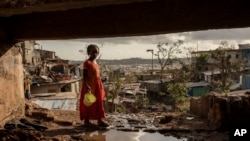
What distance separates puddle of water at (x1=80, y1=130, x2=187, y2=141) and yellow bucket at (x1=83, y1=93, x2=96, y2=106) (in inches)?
27.5

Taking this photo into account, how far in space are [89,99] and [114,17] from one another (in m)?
2.05

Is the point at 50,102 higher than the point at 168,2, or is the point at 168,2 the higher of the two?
the point at 168,2

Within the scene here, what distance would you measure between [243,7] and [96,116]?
3545 millimetres

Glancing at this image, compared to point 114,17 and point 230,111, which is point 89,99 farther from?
point 230,111

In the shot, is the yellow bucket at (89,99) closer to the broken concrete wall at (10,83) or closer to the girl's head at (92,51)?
the girl's head at (92,51)

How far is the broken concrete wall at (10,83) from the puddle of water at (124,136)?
1.50 metres

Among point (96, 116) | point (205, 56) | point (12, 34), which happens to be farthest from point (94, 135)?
point (205, 56)

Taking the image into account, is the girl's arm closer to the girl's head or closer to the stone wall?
the girl's head

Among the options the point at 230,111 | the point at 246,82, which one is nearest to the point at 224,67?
the point at 246,82

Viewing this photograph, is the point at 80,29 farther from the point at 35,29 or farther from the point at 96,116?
the point at 96,116

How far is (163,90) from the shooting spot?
101ft

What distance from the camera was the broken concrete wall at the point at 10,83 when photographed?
5.04 metres

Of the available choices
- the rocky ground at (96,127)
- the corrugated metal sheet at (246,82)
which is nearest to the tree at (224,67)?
the corrugated metal sheet at (246,82)

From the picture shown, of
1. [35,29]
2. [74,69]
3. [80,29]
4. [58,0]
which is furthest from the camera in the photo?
[74,69]
